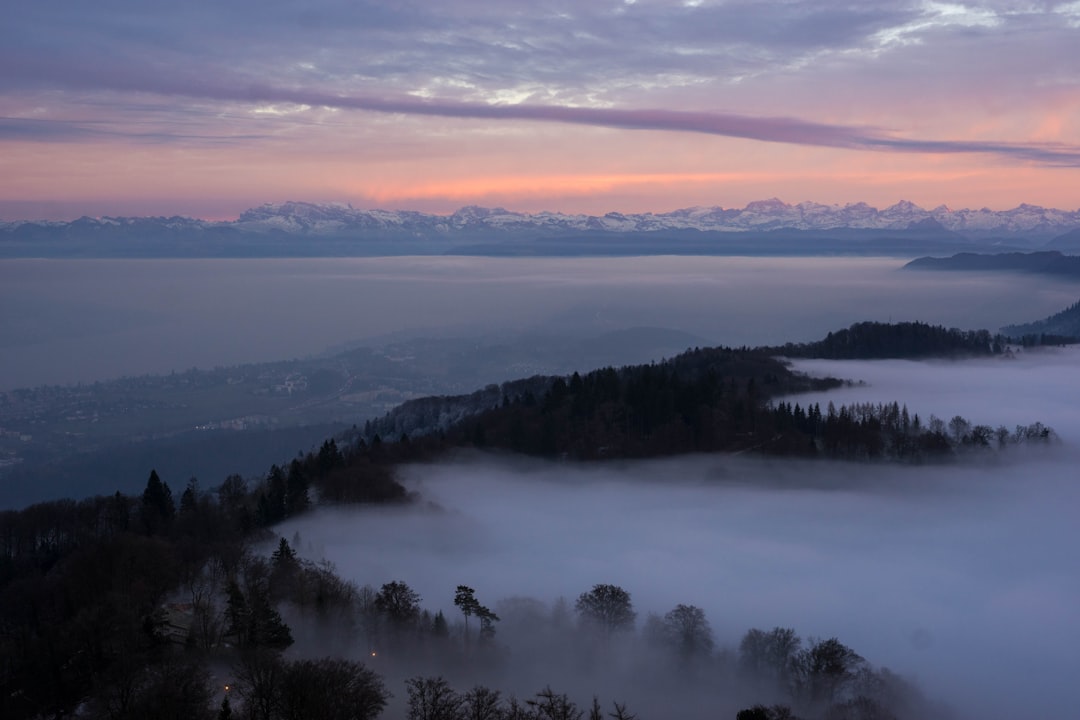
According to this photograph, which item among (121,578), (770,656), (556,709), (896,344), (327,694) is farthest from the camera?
(896,344)

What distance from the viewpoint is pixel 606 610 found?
38.0 meters

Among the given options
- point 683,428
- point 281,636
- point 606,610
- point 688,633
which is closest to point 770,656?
point 688,633

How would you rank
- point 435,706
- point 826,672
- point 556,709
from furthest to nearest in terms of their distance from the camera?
point 826,672, point 556,709, point 435,706

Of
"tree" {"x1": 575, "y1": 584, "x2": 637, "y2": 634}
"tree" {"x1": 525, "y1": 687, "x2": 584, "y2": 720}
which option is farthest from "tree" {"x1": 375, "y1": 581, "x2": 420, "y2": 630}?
"tree" {"x1": 525, "y1": 687, "x2": 584, "y2": 720}

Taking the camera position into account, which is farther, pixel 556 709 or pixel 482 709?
pixel 556 709

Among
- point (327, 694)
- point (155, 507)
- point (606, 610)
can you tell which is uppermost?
point (327, 694)

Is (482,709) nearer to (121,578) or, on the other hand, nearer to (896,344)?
(121,578)

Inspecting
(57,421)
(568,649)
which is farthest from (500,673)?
(57,421)

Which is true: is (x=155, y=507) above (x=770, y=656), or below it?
above

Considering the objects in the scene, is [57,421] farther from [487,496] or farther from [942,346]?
[942,346]

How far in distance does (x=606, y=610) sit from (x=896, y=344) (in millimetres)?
115904

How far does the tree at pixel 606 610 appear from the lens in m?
37.8

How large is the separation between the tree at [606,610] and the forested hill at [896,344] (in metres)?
103

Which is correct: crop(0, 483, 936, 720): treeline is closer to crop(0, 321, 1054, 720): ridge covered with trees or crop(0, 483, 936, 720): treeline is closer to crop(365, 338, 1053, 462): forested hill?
crop(0, 321, 1054, 720): ridge covered with trees
